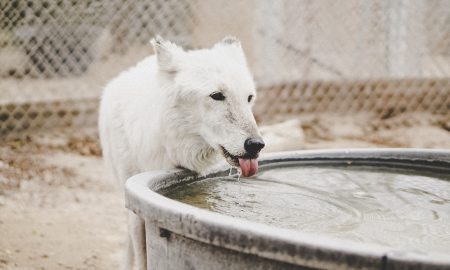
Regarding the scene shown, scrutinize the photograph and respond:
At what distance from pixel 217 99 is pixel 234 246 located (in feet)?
3.31

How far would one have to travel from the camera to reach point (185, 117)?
2.30 m

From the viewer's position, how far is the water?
1791 millimetres

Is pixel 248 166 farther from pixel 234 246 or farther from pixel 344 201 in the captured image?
pixel 234 246

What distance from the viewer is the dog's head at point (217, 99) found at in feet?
7.01

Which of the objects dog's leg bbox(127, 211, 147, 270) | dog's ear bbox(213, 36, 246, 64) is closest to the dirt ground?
dog's leg bbox(127, 211, 147, 270)

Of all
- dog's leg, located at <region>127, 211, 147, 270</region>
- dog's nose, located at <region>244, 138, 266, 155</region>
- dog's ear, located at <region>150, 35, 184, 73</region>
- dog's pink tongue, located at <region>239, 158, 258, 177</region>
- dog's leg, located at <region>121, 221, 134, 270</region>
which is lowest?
dog's leg, located at <region>121, 221, 134, 270</region>

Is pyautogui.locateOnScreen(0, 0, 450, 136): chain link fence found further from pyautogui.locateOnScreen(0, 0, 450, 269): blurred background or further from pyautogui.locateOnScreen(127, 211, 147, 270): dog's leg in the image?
pyautogui.locateOnScreen(127, 211, 147, 270): dog's leg

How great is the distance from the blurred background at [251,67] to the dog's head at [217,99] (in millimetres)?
1755

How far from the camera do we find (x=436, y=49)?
24.1 ft

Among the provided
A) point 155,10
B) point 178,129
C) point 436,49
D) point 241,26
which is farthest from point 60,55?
point 436,49

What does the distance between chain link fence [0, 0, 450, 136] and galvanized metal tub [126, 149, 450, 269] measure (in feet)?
12.8

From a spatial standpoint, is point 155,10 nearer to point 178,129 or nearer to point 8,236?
point 8,236

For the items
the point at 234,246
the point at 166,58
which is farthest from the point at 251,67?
the point at 234,246

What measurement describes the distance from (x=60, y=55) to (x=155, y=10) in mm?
1136
